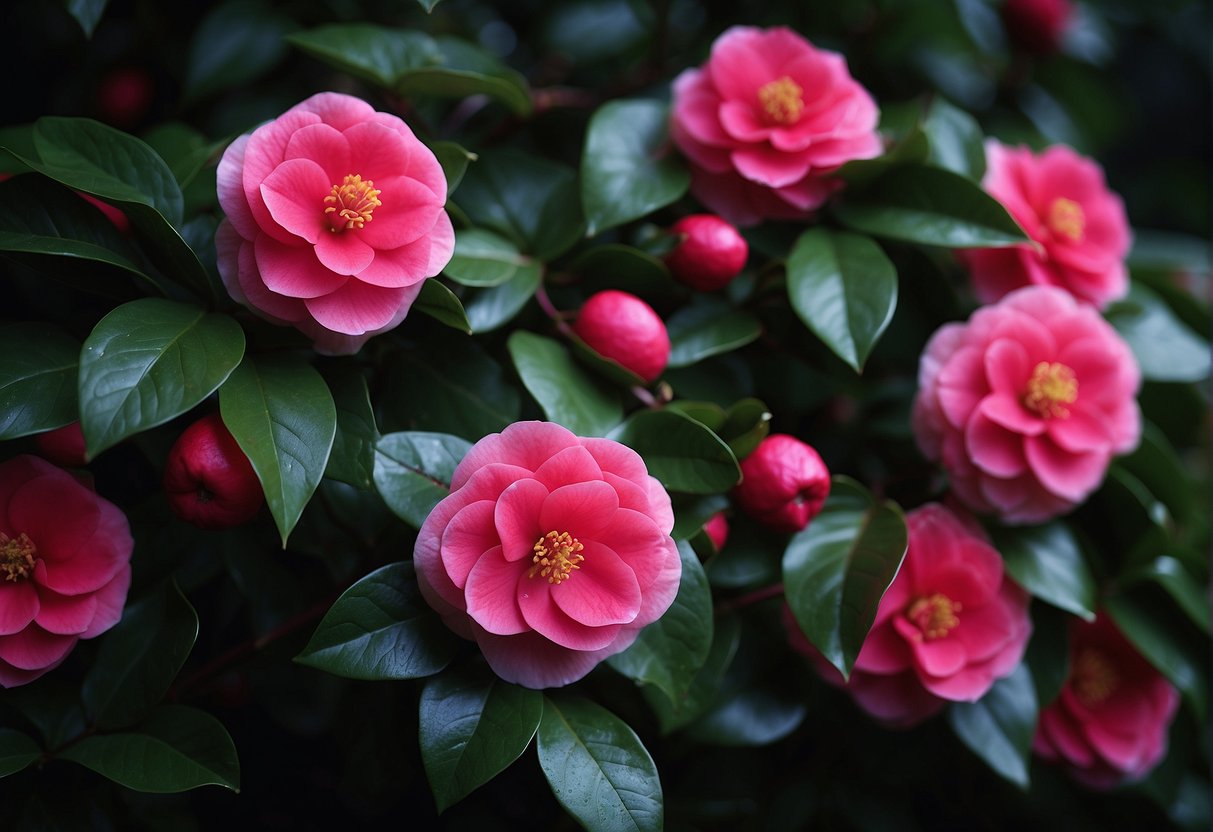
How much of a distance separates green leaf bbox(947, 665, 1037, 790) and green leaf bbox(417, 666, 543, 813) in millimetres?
400

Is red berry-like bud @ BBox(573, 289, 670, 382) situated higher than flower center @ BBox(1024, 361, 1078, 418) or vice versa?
red berry-like bud @ BBox(573, 289, 670, 382)

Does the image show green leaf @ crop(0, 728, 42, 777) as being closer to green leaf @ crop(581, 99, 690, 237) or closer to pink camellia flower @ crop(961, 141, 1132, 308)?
green leaf @ crop(581, 99, 690, 237)

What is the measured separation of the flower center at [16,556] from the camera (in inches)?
23.0

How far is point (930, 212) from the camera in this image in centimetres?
79

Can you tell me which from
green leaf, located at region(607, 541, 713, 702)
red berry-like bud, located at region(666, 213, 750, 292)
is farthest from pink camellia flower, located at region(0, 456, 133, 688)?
red berry-like bud, located at region(666, 213, 750, 292)

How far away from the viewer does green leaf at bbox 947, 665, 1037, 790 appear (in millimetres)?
774

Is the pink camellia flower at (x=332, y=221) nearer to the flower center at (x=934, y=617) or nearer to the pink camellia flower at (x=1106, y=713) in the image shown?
the flower center at (x=934, y=617)

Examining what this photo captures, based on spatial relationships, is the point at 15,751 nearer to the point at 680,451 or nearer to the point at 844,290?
the point at 680,451

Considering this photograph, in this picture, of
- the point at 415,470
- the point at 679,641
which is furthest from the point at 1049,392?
the point at 415,470

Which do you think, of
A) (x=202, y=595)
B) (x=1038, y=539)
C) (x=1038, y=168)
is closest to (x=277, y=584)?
(x=202, y=595)

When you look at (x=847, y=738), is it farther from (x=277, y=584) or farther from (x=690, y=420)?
(x=277, y=584)

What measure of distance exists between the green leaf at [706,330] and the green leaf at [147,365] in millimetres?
338

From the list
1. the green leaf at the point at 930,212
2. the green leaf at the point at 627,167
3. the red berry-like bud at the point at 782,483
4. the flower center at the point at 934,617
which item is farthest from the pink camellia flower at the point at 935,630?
the green leaf at the point at 627,167

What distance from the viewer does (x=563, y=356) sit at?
703mm
